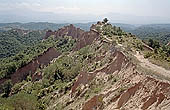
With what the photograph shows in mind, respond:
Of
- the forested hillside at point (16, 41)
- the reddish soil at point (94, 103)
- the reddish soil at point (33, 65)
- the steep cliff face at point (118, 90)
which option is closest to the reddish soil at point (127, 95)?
the steep cliff face at point (118, 90)

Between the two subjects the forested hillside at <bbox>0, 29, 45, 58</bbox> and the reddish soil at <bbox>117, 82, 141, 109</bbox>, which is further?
the forested hillside at <bbox>0, 29, 45, 58</bbox>

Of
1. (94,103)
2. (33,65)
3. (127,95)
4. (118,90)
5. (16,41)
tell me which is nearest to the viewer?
(127,95)

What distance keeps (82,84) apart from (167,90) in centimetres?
1442

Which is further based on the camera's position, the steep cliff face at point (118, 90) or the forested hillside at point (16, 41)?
the forested hillside at point (16, 41)

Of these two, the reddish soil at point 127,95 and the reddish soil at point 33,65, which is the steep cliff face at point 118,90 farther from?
the reddish soil at point 33,65

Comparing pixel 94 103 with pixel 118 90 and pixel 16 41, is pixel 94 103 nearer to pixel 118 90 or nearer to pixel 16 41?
pixel 118 90

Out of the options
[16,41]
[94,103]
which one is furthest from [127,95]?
[16,41]

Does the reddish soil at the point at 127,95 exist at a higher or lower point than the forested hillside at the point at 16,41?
higher

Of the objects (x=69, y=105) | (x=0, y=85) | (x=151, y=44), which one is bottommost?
(x=0, y=85)

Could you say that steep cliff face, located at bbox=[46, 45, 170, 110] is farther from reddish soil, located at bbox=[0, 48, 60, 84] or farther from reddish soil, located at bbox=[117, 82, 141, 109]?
reddish soil, located at bbox=[0, 48, 60, 84]

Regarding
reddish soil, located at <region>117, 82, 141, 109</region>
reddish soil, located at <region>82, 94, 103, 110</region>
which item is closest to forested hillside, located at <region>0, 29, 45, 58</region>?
reddish soil, located at <region>82, 94, 103, 110</region>

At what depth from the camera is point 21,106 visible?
Result: 2930 centimetres

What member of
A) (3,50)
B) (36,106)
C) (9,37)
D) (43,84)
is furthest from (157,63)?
(9,37)

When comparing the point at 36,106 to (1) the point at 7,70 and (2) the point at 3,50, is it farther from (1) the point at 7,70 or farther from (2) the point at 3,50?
(2) the point at 3,50
